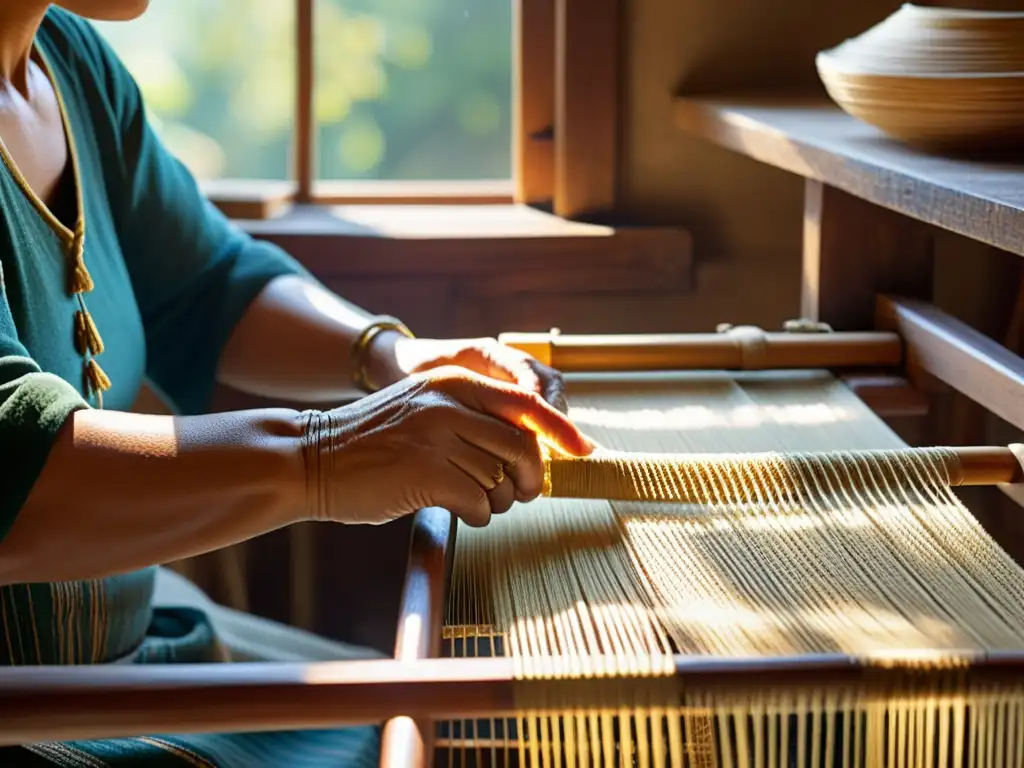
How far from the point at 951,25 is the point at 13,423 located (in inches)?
31.2

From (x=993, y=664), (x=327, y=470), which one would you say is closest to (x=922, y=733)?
(x=993, y=664)

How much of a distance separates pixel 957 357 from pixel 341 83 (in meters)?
A: 0.99

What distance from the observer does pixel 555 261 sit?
1665 mm

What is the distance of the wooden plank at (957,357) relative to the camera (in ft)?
3.42

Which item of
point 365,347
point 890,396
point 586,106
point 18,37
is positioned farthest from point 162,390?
point 890,396

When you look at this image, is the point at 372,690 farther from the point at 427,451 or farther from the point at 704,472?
the point at 704,472

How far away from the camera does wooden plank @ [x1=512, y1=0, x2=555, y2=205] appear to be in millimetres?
1726

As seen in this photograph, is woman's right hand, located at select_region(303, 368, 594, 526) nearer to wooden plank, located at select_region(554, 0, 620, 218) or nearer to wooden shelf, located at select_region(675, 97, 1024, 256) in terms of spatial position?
wooden shelf, located at select_region(675, 97, 1024, 256)

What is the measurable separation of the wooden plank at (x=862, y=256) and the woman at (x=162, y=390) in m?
0.41

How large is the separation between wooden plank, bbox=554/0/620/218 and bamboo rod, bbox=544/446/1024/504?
82 centimetres

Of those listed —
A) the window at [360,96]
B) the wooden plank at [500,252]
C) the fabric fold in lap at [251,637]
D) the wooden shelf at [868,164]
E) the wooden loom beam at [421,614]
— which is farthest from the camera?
the window at [360,96]

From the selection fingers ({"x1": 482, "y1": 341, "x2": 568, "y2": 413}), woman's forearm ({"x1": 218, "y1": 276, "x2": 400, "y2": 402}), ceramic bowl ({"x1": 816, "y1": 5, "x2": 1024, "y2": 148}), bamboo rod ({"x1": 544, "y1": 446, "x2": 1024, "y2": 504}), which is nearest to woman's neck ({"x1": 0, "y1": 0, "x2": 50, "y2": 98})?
woman's forearm ({"x1": 218, "y1": 276, "x2": 400, "y2": 402})

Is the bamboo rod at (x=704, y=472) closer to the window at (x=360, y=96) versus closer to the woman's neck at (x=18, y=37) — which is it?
the woman's neck at (x=18, y=37)

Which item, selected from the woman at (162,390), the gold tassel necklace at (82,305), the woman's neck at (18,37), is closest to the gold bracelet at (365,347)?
the woman at (162,390)
